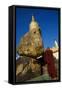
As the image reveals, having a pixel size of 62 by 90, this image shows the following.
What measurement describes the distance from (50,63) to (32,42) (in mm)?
179

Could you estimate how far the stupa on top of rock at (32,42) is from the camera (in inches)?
81.0

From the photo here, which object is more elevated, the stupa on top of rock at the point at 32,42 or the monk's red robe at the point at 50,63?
the stupa on top of rock at the point at 32,42

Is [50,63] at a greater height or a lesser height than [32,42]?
lesser

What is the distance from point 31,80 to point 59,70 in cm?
20

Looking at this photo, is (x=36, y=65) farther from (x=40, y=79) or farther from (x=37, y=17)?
(x=37, y=17)

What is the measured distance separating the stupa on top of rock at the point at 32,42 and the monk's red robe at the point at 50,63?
5cm

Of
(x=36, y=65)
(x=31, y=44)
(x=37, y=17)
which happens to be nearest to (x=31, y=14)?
(x=37, y=17)

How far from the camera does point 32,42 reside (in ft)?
6.84

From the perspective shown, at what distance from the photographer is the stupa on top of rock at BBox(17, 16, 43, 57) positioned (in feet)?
6.75

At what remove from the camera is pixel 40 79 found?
2111mm

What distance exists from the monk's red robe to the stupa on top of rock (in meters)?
0.05

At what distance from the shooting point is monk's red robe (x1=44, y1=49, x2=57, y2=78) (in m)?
2.13

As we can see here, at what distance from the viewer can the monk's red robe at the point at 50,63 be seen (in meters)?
2.13

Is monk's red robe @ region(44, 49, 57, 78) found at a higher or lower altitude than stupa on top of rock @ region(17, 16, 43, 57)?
lower
